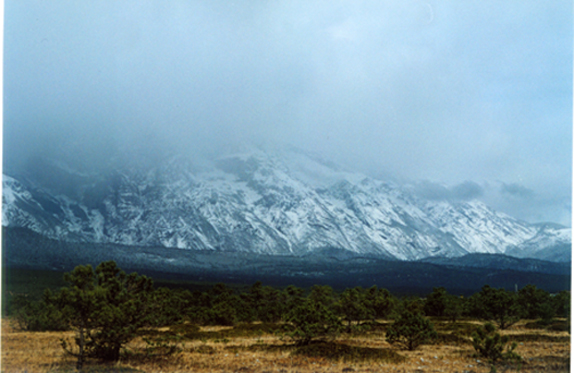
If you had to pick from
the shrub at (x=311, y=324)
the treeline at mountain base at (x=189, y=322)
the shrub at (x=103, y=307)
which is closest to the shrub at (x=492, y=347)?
the treeline at mountain base at (x=189, y=322)

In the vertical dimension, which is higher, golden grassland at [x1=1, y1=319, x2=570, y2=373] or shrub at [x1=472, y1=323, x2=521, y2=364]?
shrub at [x1=472, y1=323, x2=521, y2=364]

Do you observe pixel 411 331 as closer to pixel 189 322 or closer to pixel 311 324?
pixel 311 324

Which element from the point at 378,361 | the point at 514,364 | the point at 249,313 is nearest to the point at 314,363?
the point at 378,361

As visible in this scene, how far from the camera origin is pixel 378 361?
21078mm

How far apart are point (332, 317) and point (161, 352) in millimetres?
10112

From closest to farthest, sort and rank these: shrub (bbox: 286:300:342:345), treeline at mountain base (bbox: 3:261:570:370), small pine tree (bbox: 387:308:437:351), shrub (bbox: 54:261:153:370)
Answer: shrub (bbox: 54:261:153:370) < treeline at mountain base (bbox: 3:261:570:370) < shrub (bbox: 286:300:342:345) < small pine tree (bbox: 387:308:437:351)

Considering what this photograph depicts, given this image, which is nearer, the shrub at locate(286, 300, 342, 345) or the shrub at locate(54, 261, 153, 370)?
the shrub at locate(54, 261, 153, 370)

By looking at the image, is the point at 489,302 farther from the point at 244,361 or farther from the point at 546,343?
the point at 244,361

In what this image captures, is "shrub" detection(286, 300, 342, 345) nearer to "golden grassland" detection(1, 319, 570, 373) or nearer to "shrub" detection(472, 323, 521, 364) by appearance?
"golden grassland" detection(1, 319, 570, 373)

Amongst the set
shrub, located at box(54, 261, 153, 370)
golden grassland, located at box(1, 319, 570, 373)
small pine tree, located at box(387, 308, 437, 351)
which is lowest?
golden grassland, located at box(1, 319, 570, 373)

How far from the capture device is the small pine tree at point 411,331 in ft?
84.8

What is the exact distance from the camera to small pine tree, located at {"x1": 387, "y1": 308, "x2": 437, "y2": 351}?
2586 cm

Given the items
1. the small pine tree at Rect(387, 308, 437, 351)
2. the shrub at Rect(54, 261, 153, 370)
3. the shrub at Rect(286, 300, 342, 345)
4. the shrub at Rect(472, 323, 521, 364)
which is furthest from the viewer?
the small pine tree at Rect(387, 308, 437, 351)

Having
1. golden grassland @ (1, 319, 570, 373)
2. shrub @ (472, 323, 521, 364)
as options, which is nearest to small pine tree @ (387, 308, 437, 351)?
golden grassland @ (1, 319, 570, 373)
